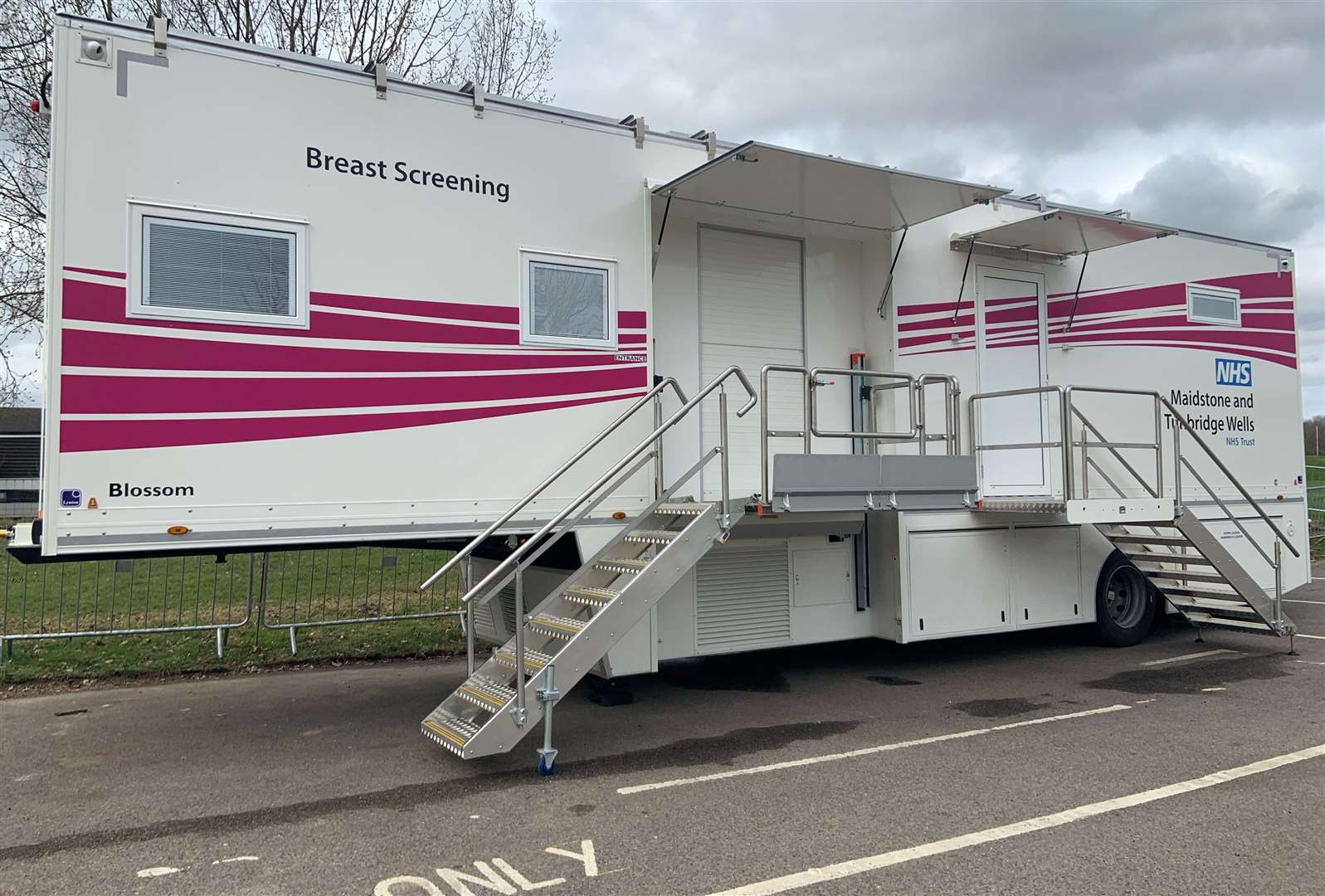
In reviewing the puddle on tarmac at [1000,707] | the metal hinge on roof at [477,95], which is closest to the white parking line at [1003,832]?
the puddle on tarmac at [1000,707]

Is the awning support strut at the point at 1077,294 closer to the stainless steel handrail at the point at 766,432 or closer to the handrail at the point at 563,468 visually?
the stainless steel handrail at the point at 766,432

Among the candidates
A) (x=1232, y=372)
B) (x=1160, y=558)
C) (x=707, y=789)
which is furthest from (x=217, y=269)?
(x=1232, y=372)

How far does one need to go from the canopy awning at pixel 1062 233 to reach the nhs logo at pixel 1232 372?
2026 mm

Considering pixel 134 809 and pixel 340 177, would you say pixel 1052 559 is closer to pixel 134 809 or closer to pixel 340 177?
pixel 340 177

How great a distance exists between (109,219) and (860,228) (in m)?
5.45

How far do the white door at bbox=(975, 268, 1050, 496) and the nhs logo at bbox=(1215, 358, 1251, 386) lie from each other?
7.27 ft

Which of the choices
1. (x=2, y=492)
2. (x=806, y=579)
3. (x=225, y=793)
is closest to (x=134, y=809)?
(x=225, y=793)

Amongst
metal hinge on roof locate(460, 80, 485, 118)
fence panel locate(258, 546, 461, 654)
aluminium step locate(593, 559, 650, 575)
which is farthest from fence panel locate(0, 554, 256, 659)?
metal hinge on roof locate(460, 80, 485, 118)

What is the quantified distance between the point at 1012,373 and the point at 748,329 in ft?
8.60

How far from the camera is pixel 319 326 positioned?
18.4ft

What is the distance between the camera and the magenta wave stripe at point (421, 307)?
18.6 ft

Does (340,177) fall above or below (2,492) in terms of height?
above

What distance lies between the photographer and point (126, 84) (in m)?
5.26

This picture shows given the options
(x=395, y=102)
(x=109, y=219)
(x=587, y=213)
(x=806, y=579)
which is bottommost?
(x=806, y=579)
